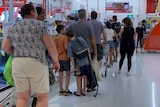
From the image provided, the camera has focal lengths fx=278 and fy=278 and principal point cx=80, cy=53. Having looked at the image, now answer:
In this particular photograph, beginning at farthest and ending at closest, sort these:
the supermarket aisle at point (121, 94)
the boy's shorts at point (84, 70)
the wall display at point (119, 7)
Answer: the wall display at point (119, 7), the boy's shorts at point (84, 70), the supermarket aisle at point (121, 94)

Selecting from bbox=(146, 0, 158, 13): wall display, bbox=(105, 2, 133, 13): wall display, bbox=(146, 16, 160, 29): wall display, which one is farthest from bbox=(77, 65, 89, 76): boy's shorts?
bbox=(146, 0, 158, 13): wall display

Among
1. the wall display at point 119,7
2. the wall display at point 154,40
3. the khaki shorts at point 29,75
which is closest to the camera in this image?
the khaki shorts at point 29,75

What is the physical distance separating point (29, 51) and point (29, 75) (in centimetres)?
26

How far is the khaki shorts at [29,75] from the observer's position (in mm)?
2961

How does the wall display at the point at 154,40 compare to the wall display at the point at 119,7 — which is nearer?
the wall display at the point at 154,40

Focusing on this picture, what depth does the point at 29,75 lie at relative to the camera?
3.00 m

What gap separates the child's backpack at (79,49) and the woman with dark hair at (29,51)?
1536 millimetres

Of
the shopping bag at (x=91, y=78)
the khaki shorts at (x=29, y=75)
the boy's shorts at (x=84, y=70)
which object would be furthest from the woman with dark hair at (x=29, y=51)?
the shopping bag at (x=91, y=78)

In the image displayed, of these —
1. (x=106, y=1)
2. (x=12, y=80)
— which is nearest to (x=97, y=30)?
(x=12, y=80)

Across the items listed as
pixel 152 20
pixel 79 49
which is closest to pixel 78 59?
pixel 79 49

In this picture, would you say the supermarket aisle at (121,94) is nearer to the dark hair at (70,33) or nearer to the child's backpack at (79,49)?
the child's backpack at (79,49)

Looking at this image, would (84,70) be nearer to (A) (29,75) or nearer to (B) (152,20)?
(A) (29,75)

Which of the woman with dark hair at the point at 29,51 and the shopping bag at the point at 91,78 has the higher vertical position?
the woman with dark hair at the point at 29,51

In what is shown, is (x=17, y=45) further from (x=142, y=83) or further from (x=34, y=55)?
(x=142, y=83)
